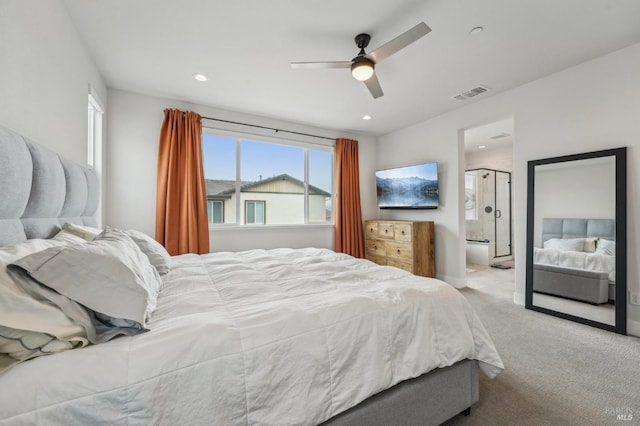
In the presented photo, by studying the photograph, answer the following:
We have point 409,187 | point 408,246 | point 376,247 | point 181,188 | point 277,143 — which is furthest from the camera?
point 376,247

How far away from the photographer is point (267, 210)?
4230 millimetres

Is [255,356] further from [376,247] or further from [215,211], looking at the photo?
[376,247]

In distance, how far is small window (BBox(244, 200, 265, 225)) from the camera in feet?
13.3

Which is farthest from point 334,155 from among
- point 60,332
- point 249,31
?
point 60,332

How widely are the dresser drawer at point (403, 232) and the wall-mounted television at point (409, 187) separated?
0.50m

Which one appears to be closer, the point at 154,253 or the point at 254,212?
the point at 154,253

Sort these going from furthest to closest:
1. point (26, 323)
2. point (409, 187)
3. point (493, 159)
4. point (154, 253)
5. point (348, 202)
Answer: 1. point (493, 159)
2. point (348, 202)
3. point (409, 187)
4. point (154, 253)
5. point (26, 323)

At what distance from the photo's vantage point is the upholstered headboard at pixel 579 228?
2521 mm

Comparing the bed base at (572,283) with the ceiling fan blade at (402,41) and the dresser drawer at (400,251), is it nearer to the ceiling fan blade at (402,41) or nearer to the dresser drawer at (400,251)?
the dresser drawer at (400,251)

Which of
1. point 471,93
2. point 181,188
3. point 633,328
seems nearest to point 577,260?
point 633,328

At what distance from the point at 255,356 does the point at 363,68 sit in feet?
7.05

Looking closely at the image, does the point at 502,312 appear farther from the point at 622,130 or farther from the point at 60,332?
the point at 60,332

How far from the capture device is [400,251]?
4051 millimetres

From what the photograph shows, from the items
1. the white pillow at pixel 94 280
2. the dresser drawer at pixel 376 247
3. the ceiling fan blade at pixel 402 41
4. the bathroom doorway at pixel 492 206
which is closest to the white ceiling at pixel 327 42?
the ceiling fan blade at pixel 402 41
